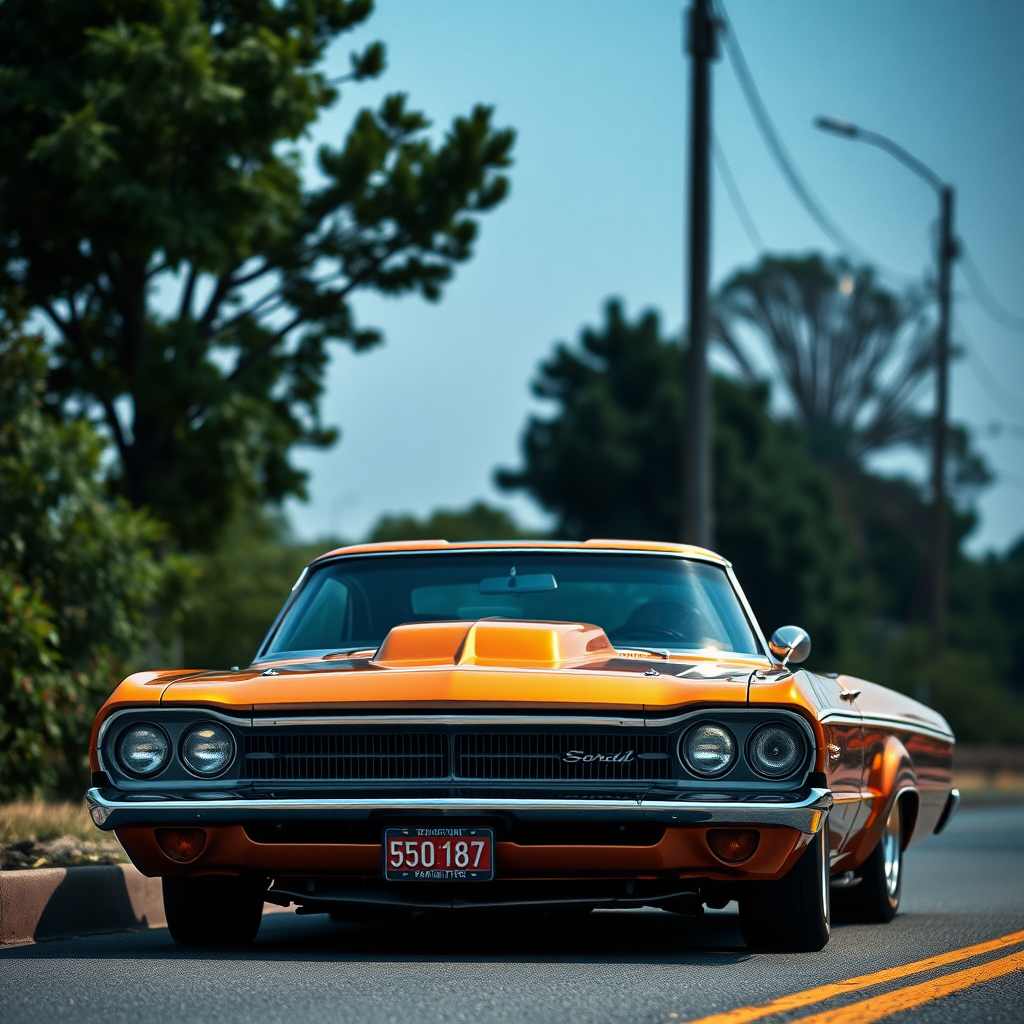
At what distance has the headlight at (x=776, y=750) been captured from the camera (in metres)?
6.19

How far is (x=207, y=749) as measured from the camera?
640 centimetres

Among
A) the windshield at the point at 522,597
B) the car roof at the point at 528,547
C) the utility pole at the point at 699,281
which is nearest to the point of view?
the windshield at the point at 522,597

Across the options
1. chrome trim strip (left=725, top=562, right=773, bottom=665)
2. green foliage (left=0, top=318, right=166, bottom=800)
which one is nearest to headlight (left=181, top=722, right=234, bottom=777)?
chrome trim strip (left=725, top=562, right=773, bottom=665)

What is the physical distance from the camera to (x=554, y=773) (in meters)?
6.17

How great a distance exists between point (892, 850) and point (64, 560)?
684 cm

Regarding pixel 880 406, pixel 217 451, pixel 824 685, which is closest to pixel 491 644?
pixel 824 685

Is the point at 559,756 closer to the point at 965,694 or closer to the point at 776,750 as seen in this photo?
the point at 776,750

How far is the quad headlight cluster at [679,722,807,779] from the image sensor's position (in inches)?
243

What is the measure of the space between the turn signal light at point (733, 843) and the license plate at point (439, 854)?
0.73m

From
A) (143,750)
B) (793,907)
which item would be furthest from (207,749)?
(793,907)

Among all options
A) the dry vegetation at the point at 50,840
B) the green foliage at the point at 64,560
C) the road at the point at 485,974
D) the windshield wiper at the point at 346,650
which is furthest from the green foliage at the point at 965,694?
the windshield wiper at the point at 346,650

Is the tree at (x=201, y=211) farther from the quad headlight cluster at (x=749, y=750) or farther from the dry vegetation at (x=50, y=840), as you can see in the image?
the quad headlight cluster at (x=749, y=750)

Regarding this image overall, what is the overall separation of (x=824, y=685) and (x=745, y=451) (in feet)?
155

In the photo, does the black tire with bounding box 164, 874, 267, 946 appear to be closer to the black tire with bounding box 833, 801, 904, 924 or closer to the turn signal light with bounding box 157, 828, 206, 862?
the turn signal light with bounding box 157, 828, 206, 862
